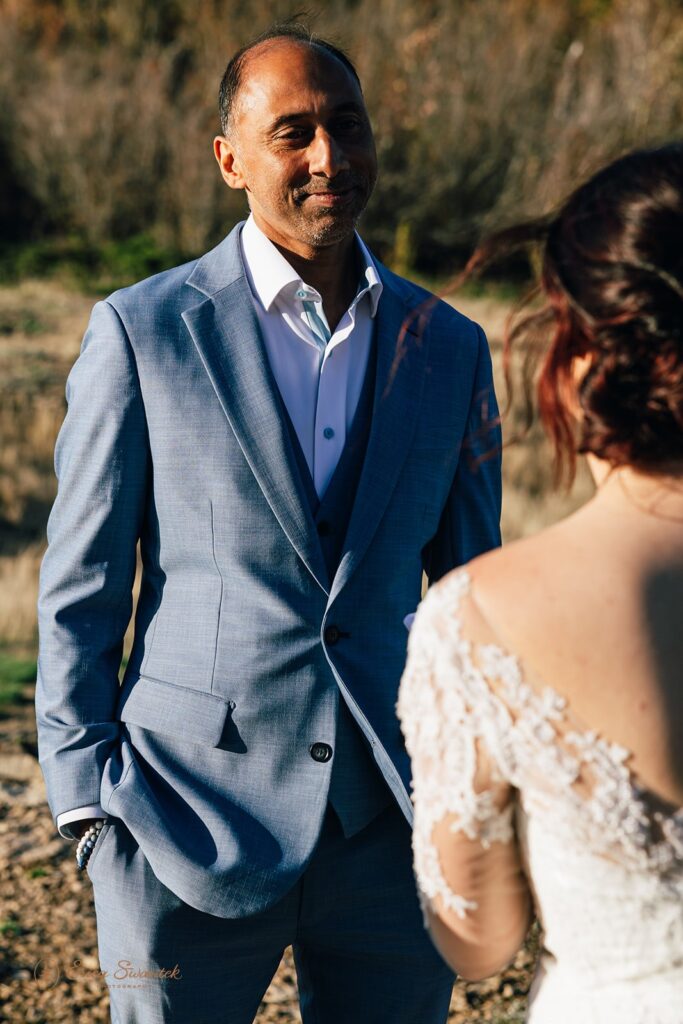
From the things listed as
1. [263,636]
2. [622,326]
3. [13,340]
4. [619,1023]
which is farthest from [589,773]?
[13,340]

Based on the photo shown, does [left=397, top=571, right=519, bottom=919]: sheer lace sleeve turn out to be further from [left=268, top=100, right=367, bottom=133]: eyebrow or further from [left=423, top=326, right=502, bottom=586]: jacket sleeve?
[left=268, top=100, right=367, bottom=133]: eyebrow


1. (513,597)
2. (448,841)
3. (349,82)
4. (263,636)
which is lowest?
(448,841)

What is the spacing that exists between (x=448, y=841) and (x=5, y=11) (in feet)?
55.1

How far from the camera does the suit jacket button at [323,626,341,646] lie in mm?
2176

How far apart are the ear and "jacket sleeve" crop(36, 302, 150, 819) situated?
0.41 meters

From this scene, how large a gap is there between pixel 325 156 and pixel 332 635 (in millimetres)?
892

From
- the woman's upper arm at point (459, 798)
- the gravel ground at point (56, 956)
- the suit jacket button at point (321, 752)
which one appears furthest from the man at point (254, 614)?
the gravel ground at point (56, 956)

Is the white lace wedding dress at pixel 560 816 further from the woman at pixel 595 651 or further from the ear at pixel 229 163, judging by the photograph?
the ear at pixel 229 163

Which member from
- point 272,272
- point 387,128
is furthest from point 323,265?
point 387,128

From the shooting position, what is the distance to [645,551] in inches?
52.1

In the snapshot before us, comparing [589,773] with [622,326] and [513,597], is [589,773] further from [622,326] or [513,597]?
[622,326]

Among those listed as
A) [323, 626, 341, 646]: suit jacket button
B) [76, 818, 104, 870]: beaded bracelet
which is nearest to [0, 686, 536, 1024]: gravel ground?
[76, 818, 104, 870]: beaded bracelet

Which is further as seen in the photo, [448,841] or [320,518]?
[320,518]

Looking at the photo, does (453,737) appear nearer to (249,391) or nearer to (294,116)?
(249,391)
